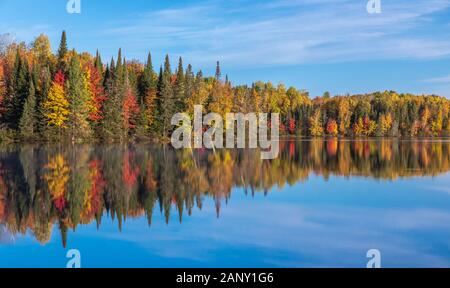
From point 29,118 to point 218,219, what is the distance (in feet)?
169

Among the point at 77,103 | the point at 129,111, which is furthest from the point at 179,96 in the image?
the point at 77,103

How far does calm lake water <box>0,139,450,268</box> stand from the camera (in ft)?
34.4

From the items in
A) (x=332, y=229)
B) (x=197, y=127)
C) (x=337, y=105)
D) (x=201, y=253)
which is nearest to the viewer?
(x=201, y=253)

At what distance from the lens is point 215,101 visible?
77.1m

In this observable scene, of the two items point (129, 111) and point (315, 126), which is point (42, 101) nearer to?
point (129, 111)

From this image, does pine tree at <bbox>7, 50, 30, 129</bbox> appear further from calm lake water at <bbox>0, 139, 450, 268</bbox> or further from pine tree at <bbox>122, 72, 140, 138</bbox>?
calm lake water at <bbox>0, 139, 450, 268</bbox>

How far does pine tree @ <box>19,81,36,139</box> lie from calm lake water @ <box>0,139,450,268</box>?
37.9 meters

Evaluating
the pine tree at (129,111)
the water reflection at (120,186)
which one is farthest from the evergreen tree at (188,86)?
the water reflection at (120,186)

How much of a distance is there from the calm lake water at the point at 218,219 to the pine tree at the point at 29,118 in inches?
1492

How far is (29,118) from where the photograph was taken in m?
60.0

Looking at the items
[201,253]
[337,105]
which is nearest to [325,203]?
[201,253]

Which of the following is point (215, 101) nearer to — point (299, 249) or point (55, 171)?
point (55, 171)

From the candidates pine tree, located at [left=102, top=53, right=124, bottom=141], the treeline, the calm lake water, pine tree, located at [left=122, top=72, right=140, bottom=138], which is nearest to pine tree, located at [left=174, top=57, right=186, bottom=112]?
the treeline
